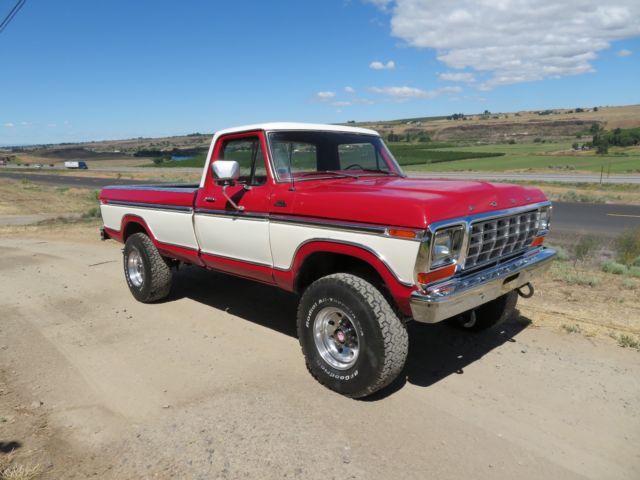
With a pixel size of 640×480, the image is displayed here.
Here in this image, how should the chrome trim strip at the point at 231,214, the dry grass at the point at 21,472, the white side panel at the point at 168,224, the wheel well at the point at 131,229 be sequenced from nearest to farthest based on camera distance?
the dry grass at the point at 21,472 → the chrome trim strip at the point at 231,214 → the white side panel at the point at 168,224 → the wheel well at the point at 131,229

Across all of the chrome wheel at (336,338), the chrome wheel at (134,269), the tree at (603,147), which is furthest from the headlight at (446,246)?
the tree at (603,147)

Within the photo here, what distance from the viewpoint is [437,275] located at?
3393 mm

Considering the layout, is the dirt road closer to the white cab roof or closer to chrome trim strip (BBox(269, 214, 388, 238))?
chrome trim strip (BBox(269, 214, 388, 238))

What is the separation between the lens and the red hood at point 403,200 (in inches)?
129

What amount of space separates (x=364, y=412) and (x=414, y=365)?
923 mm

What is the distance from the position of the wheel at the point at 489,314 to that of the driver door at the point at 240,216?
2062 millimetres

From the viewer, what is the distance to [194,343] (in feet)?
16.2

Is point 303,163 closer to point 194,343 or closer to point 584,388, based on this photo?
point 194,343

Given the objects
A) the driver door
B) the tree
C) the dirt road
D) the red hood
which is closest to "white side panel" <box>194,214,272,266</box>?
the driver door

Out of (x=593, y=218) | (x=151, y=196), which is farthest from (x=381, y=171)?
(x=593, y=218)

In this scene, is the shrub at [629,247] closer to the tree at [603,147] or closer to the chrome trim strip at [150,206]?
the chrome trim strip at [150,206]

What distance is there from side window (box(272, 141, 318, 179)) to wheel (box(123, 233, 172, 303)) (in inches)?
95.6

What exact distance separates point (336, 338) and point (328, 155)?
1.90 m

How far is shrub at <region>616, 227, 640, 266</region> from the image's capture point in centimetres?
862
